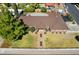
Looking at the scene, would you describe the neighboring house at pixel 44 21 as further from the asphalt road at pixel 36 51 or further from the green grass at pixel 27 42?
the asphalt road at pixel 36 51

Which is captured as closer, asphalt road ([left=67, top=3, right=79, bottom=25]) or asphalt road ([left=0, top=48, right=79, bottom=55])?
asphalt road ([left=0, top=48, right=79, bottom=55])

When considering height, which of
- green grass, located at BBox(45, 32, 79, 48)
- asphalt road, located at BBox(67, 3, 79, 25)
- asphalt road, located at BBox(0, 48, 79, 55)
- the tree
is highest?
asphalt road, located at BBox(67, 3, 79, 25)

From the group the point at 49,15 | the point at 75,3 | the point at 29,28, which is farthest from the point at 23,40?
the point at 75,3

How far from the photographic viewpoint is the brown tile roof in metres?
5.30

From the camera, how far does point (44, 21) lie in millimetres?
5348

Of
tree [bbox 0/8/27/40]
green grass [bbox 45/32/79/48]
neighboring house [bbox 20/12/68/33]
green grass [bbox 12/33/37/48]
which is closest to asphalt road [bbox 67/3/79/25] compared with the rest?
neighboring house [bbox 20/12/68/33]

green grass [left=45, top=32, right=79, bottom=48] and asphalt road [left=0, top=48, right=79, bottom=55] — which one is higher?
green grass [left=45, top=32, right=79, bottom=48]

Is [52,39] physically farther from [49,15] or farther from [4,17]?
[4,17]

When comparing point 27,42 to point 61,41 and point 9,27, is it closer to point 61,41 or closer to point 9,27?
point 9,27

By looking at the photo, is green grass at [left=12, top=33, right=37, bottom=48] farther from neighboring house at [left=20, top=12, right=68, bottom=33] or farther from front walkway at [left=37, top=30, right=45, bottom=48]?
neighboring house at [left=20, top=12, right=68, bottom=33]

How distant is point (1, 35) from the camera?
523cm

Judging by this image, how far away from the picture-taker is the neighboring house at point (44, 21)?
5.30 m
